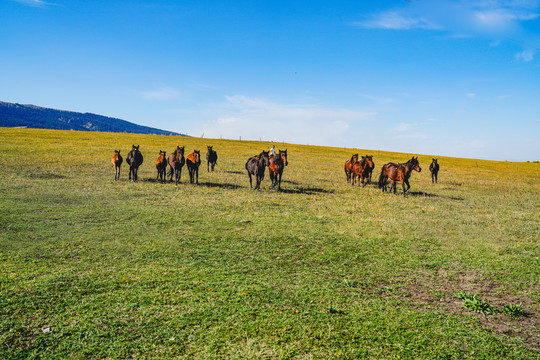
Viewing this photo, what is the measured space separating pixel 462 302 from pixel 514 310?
796 mm

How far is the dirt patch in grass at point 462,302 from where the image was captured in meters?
5.05

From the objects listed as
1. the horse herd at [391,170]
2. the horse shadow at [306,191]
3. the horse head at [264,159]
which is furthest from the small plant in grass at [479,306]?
the horse head at [264,159]

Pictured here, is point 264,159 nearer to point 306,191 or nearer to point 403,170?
point 306,191

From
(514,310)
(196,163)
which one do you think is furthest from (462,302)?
(196,163)

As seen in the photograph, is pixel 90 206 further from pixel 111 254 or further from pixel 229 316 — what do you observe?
pixel 229 316

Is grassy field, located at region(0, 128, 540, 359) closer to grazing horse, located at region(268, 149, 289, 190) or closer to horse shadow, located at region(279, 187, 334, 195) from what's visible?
horse shadow, located at region(279, 187, 334, 195)

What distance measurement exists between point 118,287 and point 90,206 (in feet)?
28.2

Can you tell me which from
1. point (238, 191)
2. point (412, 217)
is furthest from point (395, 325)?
point (238, 191)

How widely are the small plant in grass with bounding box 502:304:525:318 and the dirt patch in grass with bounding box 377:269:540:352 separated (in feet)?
0.26

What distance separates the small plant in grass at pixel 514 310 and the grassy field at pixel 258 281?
0.15ft

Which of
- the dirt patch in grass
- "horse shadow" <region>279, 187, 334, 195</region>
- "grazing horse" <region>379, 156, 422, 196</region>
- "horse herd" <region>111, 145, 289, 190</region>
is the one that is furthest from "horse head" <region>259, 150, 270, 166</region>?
the dirt patch in grass

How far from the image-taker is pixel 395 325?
5.00m

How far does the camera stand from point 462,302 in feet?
19.8

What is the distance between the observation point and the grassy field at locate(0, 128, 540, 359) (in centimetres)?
449
